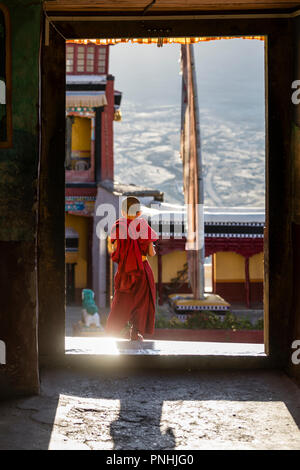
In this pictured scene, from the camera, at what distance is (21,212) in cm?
368

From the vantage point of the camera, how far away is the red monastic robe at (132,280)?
18.2 feet

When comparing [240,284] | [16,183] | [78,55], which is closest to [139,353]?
[16,183]

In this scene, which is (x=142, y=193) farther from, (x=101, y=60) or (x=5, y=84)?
(x=5, y=84)

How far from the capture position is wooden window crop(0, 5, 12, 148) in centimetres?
370

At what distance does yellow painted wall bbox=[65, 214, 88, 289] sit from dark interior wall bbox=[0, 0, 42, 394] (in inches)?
605

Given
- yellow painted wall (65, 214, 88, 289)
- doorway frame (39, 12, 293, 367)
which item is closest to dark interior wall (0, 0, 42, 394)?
doorway frame (39, 12, 293, 367)

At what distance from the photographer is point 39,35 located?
373 centimetres

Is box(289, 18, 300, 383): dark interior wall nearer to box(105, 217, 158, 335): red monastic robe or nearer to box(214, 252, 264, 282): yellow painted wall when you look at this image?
box(105, 217, 158, 335): red monastic robe

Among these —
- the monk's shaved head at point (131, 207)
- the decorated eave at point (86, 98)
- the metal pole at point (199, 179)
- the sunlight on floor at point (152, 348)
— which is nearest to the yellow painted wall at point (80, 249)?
the decorated eave at point (86, 98)

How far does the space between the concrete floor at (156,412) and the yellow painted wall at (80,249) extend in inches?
583

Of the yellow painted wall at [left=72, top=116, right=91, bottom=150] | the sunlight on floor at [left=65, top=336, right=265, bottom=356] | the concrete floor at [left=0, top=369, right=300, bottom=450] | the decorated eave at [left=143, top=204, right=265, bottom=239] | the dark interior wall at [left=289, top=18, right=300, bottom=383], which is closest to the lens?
the concrete floor at [left=0, top=369, right=300, bottom=450]

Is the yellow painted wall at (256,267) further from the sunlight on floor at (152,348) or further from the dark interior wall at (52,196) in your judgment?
the dark interior wall at (52,196)

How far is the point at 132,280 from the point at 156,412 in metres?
2.20

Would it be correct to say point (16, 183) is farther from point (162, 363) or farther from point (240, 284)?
point (240, 284)
